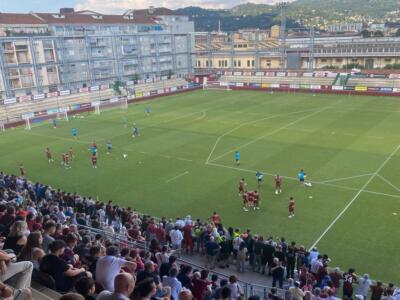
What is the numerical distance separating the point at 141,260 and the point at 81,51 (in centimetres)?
7664

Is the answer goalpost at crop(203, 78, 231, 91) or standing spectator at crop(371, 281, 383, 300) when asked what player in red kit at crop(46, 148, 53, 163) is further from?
goalpost at crop(203, 78, 231, 91)

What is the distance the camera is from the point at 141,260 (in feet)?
33.7

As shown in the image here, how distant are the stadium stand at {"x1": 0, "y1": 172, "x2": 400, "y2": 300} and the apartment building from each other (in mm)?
52762

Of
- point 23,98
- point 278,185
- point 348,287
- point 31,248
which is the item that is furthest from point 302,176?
point 23,98

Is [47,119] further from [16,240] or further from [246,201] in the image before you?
[16,240]

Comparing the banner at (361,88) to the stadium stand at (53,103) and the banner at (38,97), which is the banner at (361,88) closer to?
the stadium stand at (53,103)

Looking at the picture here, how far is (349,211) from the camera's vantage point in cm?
2145

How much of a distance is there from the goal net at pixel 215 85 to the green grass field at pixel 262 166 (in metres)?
23.1

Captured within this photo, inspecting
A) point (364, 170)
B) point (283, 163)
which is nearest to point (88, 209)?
point (283, 163)

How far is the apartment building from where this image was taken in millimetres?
69188

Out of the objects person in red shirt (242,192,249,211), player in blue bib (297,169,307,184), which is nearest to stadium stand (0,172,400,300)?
person in red shirt (242,192,249,211)

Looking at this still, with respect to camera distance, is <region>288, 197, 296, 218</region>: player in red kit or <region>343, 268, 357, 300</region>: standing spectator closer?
<region>343, 268, 357, 300</region>: standing spectator

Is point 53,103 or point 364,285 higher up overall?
point 364,285

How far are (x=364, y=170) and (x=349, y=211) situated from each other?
7.56 m
